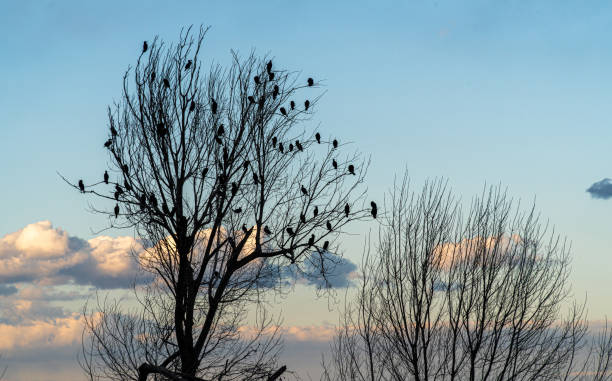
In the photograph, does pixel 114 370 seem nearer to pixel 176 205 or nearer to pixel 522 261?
pixel 176 205

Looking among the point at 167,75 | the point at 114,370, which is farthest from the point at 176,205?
the point at 114,370

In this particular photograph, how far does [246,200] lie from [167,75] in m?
2.92

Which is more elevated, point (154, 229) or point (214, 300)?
point (154, 229)

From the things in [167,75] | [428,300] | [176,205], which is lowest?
[428,300]

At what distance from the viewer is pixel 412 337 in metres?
12.0

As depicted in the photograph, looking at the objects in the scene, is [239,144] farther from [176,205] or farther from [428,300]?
[428,300]

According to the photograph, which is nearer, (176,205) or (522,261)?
(176,205)

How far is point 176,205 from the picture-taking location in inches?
469

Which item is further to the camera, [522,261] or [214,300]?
[522,261]

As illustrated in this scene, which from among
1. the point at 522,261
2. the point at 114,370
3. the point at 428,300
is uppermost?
the point at 522,261

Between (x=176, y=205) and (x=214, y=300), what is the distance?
1.96 meters

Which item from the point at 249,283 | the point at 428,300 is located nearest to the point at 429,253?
the point at 428,300

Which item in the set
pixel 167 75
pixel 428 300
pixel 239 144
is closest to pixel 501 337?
pixel 428 300

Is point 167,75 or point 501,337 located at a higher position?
point 167,75
